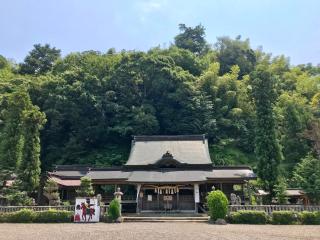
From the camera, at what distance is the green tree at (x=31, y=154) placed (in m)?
22.3

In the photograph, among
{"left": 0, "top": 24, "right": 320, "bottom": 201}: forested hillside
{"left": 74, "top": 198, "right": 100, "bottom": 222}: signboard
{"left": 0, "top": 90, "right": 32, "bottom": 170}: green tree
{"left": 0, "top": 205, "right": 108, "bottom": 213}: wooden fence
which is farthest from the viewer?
{"left": 0, "top": 24, "right": 320, "bottom": 201}: forested hillside

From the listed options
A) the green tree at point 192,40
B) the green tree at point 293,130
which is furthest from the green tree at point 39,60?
the green tree at point 293,130

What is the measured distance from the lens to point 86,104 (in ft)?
137

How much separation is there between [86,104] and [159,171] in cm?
1931

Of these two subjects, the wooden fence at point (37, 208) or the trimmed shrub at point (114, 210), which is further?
the wooden fence at point (37, 208)

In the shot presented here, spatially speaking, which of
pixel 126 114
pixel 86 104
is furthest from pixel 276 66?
pixel 86 104

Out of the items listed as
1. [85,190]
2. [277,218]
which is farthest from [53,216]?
[277,218]

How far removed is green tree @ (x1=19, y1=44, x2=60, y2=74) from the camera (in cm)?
5572

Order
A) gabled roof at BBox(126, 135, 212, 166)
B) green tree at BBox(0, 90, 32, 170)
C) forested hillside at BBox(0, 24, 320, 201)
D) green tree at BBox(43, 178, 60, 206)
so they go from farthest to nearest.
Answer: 1. forested hillside at BBox(0, 24, 320, 201)
2. gabled roof at BBox(126, 135, 212, 166)
3. green tree at BBox(0, 90, 32, 170)
4. green tree at BBox(43, 178, 60, 206)

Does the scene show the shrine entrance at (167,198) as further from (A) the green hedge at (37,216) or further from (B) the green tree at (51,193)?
(A) the green hedge at (37,216)

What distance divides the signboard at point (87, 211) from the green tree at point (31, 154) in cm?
533

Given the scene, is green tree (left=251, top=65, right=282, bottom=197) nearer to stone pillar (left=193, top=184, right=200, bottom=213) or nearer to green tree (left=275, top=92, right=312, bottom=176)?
stone pillar (left=193, top=184, right=200, bottom=213)

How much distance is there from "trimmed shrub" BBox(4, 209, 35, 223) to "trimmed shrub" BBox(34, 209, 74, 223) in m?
0.31

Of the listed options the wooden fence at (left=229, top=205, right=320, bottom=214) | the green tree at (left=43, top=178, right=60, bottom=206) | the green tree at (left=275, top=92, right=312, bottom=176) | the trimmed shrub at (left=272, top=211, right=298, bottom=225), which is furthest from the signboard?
the green tree at (left=275, top=92, right=312, bottom=176)
